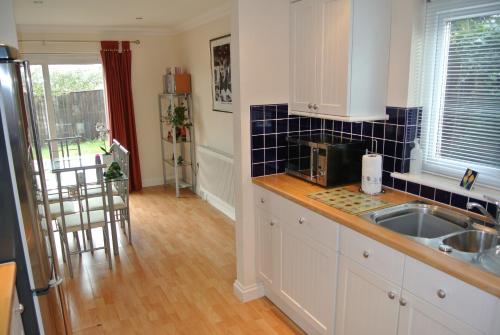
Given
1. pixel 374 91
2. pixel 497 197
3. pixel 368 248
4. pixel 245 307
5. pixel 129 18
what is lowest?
pixel 245 307

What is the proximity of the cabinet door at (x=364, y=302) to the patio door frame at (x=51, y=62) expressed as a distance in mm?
4780

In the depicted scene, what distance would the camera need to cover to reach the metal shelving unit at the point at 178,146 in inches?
221

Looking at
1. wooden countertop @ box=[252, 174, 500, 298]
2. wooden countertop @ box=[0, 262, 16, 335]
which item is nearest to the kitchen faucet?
wooden countertop @ box=[252, 174, 500, 298]

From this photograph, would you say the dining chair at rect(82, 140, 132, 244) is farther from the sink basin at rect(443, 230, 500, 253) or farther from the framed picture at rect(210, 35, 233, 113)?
the sink basin at rect(443, 230, 500, 253)

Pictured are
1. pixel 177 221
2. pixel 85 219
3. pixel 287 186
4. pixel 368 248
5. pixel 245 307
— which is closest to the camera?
pixel 368 248

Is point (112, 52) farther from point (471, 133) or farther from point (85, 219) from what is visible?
point (471, 133)

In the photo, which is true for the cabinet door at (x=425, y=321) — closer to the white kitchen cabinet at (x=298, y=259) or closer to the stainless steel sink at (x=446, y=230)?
the stainless steel sink at (x=446, y=230)

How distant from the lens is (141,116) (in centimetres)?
591

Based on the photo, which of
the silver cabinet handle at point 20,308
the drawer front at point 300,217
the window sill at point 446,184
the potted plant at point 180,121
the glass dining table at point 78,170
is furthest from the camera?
the potted plant at point 180,121

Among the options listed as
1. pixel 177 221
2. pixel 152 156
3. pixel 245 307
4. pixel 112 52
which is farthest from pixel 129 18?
pixel 245 307

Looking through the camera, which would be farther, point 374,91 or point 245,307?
point 245,307

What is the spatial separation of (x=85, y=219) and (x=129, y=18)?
266cm

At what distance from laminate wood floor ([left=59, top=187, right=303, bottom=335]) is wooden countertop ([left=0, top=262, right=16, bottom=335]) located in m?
1.26

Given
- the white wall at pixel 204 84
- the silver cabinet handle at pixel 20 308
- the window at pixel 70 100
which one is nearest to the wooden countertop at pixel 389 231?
the silver cabinet handle at pixel 20 308
